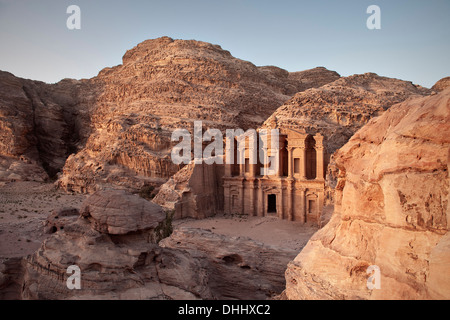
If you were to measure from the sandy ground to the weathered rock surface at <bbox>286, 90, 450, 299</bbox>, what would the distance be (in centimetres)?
1169

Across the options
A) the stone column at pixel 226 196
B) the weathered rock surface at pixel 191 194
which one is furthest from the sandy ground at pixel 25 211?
the stone column at pixel 226 196

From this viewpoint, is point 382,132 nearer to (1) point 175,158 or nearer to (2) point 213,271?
(2) point 213,271

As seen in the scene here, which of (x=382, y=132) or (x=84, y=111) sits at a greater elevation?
(x=84, y=111)

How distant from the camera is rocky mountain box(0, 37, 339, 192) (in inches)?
1363

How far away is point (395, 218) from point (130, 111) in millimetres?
43802

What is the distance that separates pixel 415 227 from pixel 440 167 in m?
1.01

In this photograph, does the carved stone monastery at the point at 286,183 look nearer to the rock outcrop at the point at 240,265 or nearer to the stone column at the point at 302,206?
the stone column at the point at 302,206

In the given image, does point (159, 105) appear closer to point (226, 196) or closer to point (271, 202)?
point (226, 196)

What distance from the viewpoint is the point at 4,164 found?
40094 mm

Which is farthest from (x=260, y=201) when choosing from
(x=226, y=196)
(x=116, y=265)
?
(x=116, y=265)

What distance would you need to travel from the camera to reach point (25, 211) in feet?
78.3

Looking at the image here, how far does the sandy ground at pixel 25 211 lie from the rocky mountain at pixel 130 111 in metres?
2.55

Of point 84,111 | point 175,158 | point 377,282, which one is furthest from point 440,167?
point 84,111

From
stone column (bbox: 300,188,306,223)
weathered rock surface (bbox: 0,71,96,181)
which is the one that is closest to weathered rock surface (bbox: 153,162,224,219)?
stone column (bbox: 300,188,306,223)
